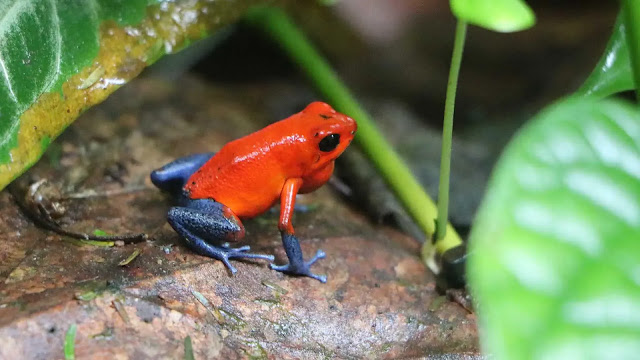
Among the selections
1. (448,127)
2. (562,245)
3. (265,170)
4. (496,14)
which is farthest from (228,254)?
(562,245)

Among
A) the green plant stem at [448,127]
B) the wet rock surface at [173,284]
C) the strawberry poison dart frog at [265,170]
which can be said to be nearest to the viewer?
the wet rock surface at [173,284]

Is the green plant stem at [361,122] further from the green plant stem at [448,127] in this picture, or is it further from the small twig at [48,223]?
the small twig at [48,223]

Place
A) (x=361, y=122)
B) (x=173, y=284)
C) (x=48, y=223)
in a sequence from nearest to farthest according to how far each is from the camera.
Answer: (x=173, y=284), (x=48, y=223), (x=361, y=122)

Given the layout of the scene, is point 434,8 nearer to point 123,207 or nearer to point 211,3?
point 211,3

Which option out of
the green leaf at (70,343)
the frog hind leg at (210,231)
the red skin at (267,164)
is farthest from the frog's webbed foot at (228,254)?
the green leaf at (70,343)

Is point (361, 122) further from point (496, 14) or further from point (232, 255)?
point (496, 14)

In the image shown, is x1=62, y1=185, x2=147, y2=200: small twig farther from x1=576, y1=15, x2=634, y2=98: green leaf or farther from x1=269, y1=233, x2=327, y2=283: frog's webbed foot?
x1=576, y1=15, x2=634, y2=98: green leaf

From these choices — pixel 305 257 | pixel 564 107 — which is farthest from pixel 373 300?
pixel 564 107
